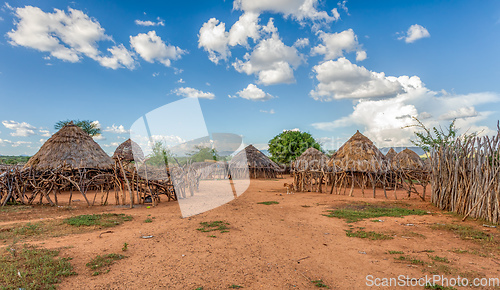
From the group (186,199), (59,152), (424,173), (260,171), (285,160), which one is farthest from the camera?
(285,160)

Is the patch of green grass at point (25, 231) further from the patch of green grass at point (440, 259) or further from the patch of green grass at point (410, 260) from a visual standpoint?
the patch of green grass at point (440, 259)

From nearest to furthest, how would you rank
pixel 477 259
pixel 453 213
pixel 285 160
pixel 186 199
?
pixel 477 259 < pixel 453 213 < pixel 186 199 < pixel 285 160

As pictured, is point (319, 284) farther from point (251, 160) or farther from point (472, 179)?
point (251, 160)

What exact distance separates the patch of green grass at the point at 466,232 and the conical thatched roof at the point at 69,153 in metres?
15.5

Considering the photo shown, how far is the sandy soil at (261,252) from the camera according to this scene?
3.94 m

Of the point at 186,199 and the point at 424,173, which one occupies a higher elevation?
the point at 424,173

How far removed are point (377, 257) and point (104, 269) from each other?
4.96 m

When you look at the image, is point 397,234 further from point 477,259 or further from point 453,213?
point 453,213

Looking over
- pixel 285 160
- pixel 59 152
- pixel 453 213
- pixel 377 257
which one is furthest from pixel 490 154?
pixel 285 160

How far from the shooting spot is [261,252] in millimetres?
5078

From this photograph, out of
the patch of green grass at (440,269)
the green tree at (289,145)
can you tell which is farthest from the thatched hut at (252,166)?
the patch of green grass at (440,269)

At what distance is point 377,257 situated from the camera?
189 inches

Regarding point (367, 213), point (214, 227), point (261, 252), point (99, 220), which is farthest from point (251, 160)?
point (261, 252)

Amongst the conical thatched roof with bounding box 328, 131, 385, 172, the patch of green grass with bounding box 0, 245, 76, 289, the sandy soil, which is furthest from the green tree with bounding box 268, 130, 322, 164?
the patch of green grass with bounding box 0, 245, 76, 289
